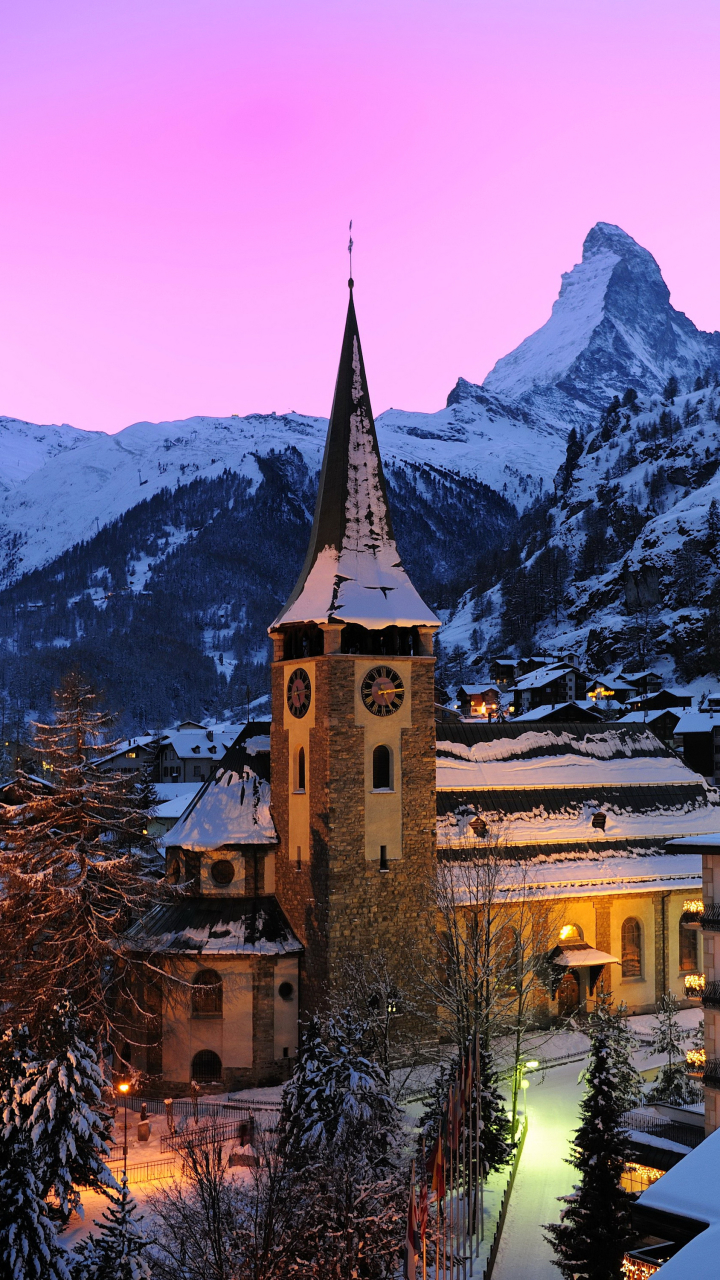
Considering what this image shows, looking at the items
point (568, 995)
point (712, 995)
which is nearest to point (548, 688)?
point (568, 995)

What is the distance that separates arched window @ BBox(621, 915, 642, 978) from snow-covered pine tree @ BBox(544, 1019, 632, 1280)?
23128 mm

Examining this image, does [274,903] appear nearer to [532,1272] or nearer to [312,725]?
[312,725]

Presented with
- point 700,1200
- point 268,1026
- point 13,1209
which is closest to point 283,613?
point 268,1026

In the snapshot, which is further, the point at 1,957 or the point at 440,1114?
the point at 1,957

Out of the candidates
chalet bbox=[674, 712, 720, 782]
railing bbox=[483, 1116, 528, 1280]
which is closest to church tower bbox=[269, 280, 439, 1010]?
railing bbox=[483, 1116, 528, 1280]

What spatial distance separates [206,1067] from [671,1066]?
16913 mm

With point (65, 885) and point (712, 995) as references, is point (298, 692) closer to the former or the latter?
point (65, 885)

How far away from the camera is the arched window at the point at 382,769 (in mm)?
43125

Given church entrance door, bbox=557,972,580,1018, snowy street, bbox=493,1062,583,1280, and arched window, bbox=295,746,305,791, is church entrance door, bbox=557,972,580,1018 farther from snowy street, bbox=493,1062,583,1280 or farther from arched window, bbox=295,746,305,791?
arched window, bbox=295,746,305,791

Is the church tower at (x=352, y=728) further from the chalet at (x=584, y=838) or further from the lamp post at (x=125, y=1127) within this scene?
the lamp post at (x=125, y=1127)

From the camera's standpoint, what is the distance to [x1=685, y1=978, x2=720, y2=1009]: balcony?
28062 millimetres

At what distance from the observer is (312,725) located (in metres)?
43.0

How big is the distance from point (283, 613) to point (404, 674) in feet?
18.1

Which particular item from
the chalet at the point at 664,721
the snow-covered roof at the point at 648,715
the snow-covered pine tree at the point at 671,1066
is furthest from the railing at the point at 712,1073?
the chalet at the point at 664,721
